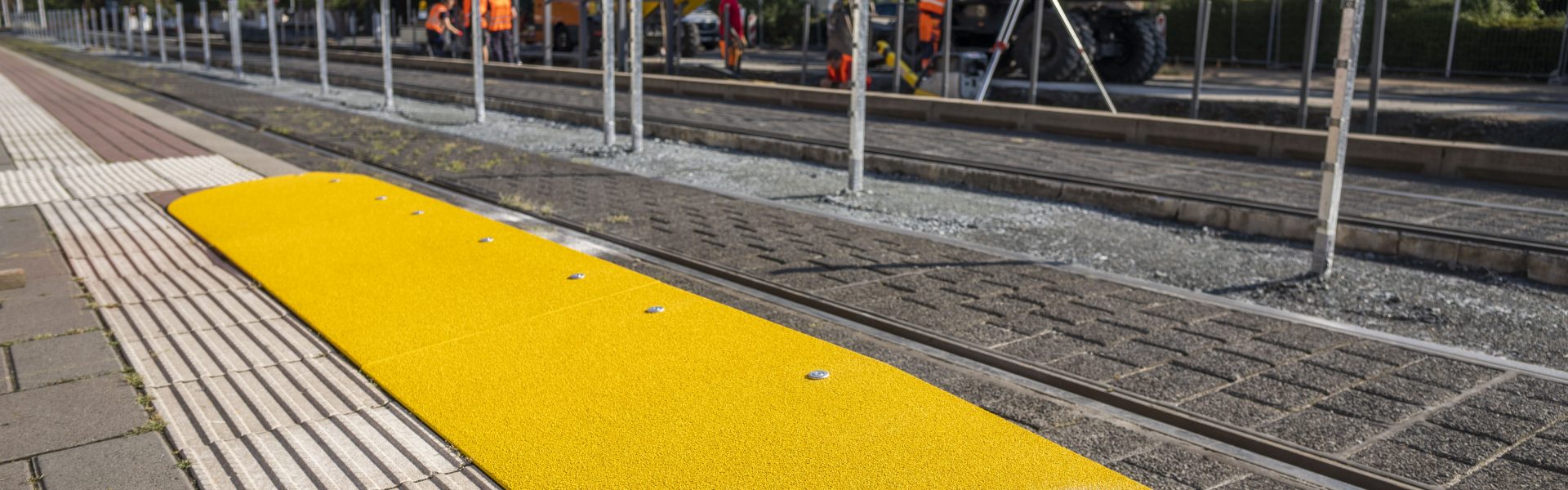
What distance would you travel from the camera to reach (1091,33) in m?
20.3

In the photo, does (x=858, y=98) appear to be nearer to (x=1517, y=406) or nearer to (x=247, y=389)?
(x=1517, y=406)

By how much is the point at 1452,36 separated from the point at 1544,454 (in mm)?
19718

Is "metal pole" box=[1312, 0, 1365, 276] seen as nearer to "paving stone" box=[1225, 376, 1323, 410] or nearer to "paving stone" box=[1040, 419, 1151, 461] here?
"paving stone" box=[1225, 376, 1323, 410]

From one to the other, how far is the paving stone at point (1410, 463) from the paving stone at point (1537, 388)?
946 mm

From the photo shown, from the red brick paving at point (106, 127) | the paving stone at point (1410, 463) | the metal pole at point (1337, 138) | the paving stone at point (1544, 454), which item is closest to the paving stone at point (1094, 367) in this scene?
the paving stone at point (1410, 463)

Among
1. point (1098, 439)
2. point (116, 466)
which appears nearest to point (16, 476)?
point (116, 466)

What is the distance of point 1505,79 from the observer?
68.6 ft

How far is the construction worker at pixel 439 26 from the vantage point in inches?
1128

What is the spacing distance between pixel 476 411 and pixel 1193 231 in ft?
18.1

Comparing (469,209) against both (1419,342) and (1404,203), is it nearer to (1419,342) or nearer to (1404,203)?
(1419,342)

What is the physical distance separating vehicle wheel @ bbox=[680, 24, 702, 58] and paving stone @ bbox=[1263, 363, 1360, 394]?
3056 centimetres

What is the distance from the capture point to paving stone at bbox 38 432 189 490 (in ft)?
11.0

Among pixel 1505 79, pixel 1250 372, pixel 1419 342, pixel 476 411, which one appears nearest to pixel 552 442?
pixel 476 411

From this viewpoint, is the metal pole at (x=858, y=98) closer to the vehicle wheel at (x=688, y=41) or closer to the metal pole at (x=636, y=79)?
the metal pole at (x=636, y=79)
